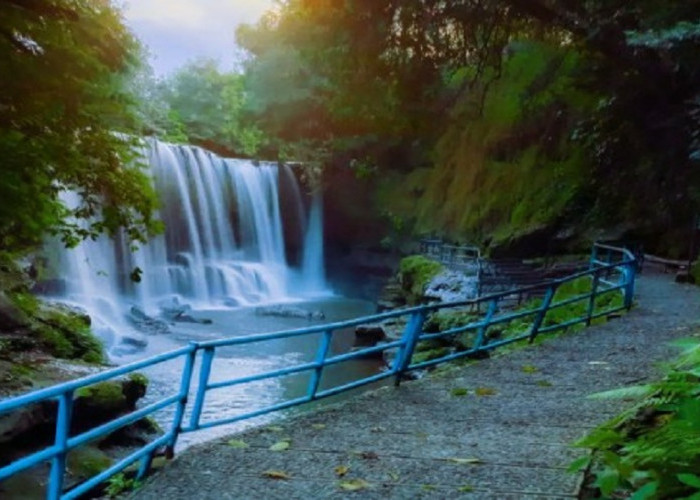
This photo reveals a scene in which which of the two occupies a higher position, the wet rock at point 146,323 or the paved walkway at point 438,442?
the paved walkway at point 438,442

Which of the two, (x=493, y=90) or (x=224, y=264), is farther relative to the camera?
(x=224, y=264)

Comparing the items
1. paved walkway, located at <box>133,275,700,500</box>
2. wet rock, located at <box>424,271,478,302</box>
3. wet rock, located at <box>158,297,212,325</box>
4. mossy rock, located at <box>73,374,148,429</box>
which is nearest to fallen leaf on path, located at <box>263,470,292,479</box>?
paved walkway, located at <box>133,275,700,500</box>

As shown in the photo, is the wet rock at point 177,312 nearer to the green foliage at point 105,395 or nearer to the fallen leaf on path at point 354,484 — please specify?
the green foliage at point 105,395

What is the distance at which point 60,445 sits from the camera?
3848 mm

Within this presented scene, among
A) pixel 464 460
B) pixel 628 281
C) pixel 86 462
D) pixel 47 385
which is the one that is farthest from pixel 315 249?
pixel 464 460

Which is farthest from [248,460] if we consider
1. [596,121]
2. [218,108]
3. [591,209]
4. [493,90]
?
[218,108]

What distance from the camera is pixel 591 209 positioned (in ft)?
70.4

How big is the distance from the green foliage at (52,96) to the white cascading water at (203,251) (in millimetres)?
12584

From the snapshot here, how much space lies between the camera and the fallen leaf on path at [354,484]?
456 centimetres

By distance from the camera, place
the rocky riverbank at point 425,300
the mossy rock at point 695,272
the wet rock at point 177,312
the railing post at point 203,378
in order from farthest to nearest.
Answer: the wet rock at point 177,312 < the mossy rock at point 695,272 < the rocky riverbank at point 425,300 < the railing post at point 203,378

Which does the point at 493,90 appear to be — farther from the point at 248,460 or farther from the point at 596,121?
the point at 248,460

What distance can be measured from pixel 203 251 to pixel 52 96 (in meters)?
22.7

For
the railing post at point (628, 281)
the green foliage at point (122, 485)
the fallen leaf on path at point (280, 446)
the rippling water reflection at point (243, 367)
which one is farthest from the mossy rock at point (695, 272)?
the green foliage at point (122, 485)

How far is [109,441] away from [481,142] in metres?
17.6
